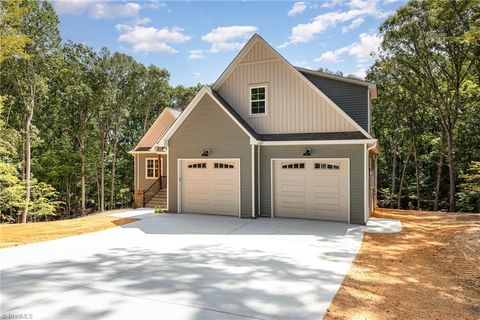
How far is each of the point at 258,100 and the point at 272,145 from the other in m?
2.20

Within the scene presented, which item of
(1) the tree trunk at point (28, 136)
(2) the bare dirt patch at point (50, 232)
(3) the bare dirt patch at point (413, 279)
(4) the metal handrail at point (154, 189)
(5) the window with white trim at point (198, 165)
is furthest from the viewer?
(1) the tree trunk at point (28, 136)

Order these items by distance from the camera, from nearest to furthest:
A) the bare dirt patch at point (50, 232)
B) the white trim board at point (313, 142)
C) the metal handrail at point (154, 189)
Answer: the bare dirt patch at point (50, 232)
the white trim board at point (313, 142)
the metal handrail at point (154, 189)

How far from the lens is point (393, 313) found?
4.43 meters

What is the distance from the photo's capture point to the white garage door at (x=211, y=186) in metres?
13.1

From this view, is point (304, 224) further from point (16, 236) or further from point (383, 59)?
point (383, 59)

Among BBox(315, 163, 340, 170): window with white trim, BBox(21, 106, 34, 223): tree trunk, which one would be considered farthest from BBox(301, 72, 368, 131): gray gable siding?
BBox(21, 106, 34, 223): tree trunk

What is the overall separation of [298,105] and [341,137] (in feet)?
7.36

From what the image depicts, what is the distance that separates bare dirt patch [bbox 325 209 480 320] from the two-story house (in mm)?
2813

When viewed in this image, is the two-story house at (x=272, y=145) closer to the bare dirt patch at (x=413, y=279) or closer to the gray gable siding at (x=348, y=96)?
the gray gable siding at (x=348, y=96)

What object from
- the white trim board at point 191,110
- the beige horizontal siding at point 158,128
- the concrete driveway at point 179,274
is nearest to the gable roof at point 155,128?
the beige horizontal siding at point 158,128

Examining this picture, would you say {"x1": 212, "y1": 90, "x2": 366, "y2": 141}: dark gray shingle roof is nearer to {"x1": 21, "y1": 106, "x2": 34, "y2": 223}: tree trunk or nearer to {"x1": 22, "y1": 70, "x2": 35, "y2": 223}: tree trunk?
{"x1": 22, "y1": 70, "x2": 35, "y2": 223}: tree trunk

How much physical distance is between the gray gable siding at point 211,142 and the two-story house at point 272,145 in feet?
0.13

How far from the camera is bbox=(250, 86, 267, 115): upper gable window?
531 inches

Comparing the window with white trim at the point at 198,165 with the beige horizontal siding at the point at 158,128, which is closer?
the window with white trim at the point at 198,165
